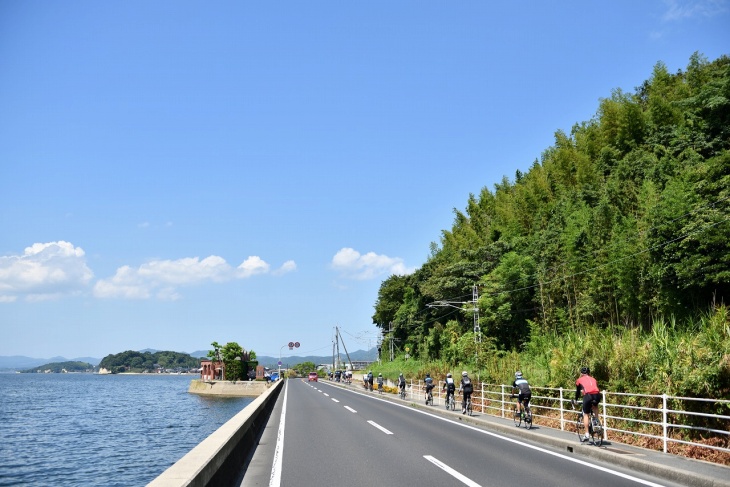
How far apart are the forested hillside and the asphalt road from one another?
351cm

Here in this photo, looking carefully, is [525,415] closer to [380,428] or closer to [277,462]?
[380,428]

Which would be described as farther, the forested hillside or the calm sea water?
the calm sea water

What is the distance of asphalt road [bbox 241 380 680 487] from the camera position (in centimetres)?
867

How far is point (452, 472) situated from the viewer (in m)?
9.30

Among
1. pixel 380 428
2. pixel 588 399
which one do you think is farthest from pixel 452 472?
pixel 380 428

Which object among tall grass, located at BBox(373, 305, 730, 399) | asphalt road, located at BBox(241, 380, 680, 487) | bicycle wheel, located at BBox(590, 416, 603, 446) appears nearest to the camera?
asphalt road, located at BBox(241, 380, 680, 487)

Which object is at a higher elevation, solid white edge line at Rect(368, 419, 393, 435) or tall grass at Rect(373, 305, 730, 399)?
tall grass at Rect(373, 305, 730, 399)

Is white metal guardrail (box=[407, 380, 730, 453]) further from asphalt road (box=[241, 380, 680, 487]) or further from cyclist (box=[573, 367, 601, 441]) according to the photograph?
asphalt road (box=[241, 380, 680, 487])

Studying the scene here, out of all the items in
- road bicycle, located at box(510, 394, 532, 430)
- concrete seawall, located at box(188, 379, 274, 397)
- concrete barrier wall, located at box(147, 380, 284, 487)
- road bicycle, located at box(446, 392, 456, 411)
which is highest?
concrete barrier wall, located at box(147, 380, 284, 487)

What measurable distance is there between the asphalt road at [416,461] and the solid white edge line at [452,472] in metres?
0.01

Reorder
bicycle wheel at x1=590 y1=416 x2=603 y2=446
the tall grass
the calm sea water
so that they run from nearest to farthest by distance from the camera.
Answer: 1. the tall grass
2. bicycle wheel at x1=590 y1=416 x2=603 y2=446
3. the calm sea water

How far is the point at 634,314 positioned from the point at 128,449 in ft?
109

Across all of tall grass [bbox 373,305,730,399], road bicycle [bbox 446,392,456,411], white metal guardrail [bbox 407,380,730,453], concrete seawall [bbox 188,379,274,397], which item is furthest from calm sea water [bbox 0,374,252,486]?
concrete seawall [bbox 188,379,274,397]

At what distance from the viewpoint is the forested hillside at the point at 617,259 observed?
49.8ft
